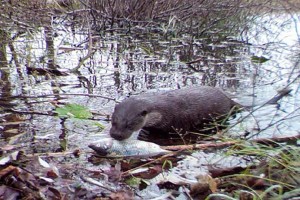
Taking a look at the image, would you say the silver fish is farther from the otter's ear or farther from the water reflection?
the otter's ear

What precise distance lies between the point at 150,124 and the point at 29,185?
157 cm

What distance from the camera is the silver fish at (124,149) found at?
10.2 ft

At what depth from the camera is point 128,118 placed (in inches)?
141

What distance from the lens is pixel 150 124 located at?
3.82 meters

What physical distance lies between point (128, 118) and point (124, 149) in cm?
46

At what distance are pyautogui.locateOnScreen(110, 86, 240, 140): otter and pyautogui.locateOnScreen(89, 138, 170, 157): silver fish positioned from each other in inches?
11.5

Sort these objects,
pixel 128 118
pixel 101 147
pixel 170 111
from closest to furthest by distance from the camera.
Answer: pixel 101 147 < pixel 128 118 < pixel 170 111

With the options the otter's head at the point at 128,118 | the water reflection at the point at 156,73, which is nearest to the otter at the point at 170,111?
the otter's head at the point at 128,118

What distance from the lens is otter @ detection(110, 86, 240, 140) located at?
3.57 m

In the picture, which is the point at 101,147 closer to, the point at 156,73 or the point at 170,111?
the point at 170,111

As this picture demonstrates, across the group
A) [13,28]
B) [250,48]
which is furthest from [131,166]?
[13,28]

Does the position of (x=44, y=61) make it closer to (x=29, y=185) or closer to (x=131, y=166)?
(x=131, y=166)

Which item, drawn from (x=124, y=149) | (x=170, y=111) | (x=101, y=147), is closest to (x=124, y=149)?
(x=124, y=149)

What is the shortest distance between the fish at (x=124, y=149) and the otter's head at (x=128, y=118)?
283 millimetres
